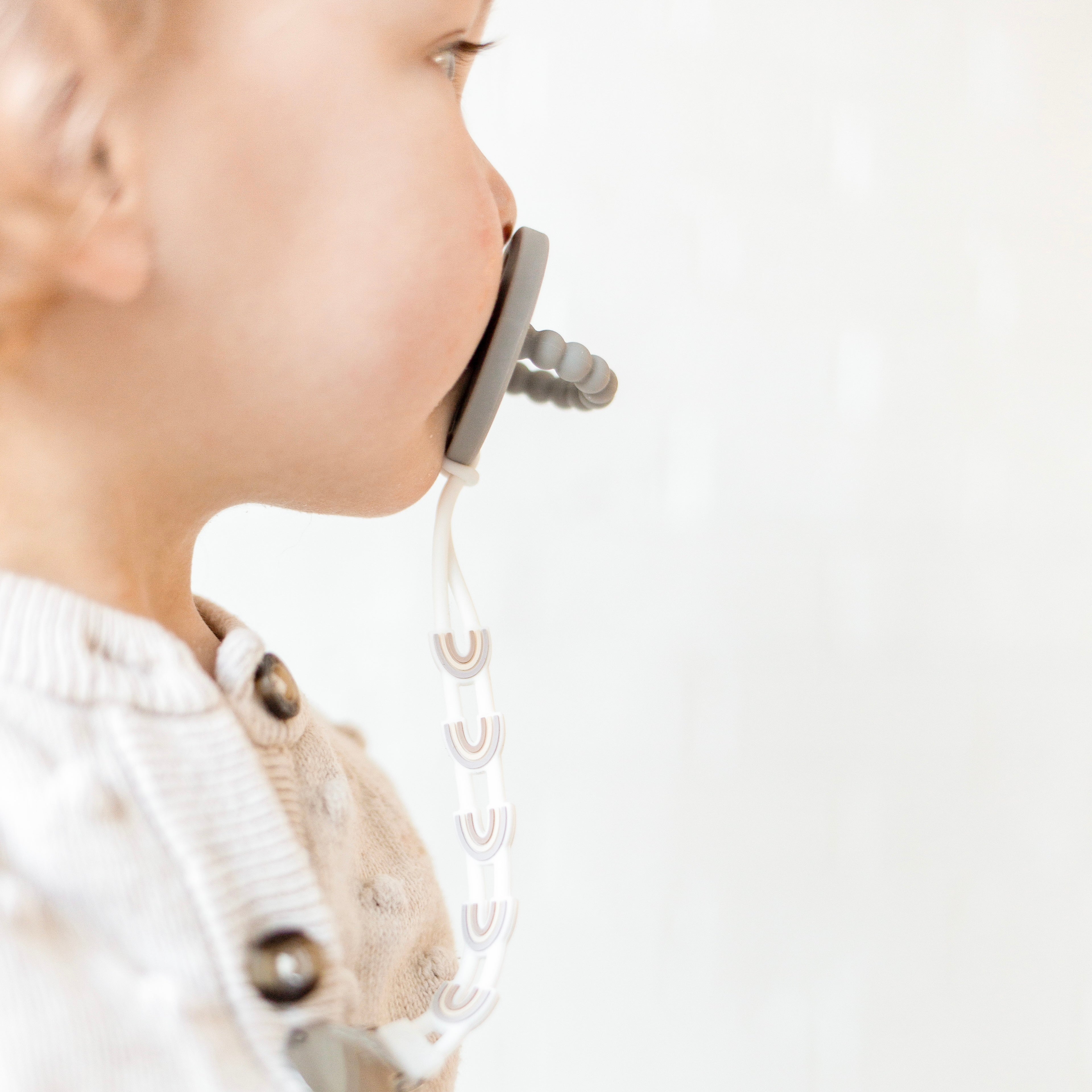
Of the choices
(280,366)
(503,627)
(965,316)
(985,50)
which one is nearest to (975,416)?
(965,316)

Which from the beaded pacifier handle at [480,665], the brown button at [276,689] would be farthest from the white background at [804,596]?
the brown button at [276,689]

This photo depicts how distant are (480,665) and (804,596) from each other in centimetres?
40

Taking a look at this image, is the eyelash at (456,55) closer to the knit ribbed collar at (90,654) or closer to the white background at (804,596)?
the knit ribbed collar at (90,654)

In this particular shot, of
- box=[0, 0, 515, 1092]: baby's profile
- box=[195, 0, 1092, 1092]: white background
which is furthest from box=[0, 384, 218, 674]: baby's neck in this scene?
box=[195, 0, 1092, 1092]: white background

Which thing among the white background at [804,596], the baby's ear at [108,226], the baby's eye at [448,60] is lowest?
the white background at [804,596]

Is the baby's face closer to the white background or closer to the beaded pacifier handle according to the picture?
the beaded pacifier handle

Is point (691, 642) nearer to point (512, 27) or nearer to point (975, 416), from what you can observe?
point (975, 416)

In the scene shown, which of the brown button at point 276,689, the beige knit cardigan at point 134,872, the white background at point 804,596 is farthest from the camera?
the white background at point 804,596

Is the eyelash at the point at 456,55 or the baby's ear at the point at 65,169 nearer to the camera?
the baby's ear at the point at 65,169

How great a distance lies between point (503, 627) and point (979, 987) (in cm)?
46

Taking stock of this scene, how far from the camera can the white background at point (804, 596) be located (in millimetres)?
873

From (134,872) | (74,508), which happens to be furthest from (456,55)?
(134,872)

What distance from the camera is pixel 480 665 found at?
55 cm

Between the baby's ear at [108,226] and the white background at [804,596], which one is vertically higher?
the baby's ear at [108,226]
